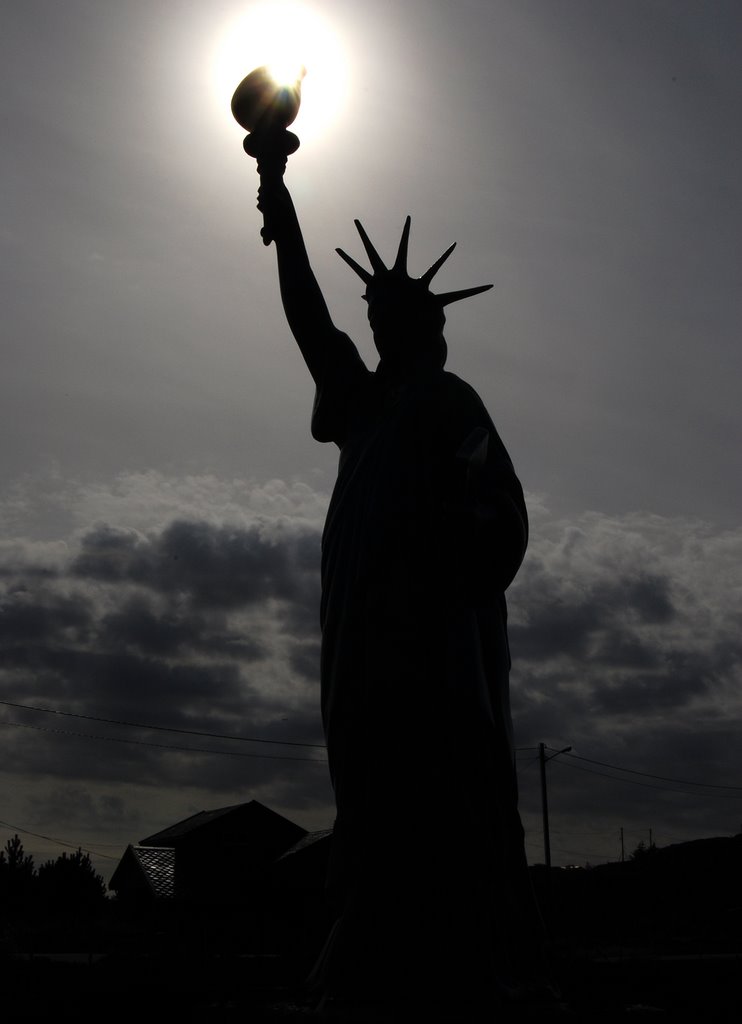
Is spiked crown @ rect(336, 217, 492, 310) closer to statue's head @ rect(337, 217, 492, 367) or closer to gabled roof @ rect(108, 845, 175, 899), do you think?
statue's head @ rect(337, 217, 492, 367)

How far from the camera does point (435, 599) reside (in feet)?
16.3

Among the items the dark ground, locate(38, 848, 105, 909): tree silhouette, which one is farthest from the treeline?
the dark ground

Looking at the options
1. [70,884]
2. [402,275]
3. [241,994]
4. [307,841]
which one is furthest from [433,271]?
[70,884]

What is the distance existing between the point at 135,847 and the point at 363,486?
35.8 m

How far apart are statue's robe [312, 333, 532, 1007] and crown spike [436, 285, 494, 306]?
2.77 ft

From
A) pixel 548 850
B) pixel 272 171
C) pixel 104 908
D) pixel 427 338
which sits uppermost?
pixel 272 171

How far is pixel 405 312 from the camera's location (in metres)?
A: 6.11

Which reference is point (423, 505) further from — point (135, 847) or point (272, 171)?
point (135, 847)

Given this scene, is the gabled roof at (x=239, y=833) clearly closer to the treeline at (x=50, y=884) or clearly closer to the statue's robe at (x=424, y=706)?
the treeline at (x=50, y=884)

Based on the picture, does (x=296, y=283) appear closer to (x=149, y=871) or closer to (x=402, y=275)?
(x=402, y=275)

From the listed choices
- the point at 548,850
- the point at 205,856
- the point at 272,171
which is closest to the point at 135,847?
the point at 205,856

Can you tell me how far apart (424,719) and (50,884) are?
4163cm

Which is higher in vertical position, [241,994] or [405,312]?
[405,312]

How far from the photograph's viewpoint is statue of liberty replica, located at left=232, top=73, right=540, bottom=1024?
4.16m
